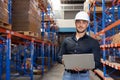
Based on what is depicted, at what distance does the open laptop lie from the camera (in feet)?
12.7

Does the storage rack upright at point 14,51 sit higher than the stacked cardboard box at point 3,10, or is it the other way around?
the stacked cardboard box at point 3,10

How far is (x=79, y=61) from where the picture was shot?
3914 mm

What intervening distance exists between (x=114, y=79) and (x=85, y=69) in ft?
20.4

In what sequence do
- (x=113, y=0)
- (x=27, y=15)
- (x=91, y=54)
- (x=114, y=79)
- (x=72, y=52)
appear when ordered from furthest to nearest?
(x=113, y=0) → (x=114, y=79) → (x=27, y=15) → (x=72, y=52) → (x=91, y=54)

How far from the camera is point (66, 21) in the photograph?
2709 centimetres

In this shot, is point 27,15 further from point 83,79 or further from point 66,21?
point 66,21

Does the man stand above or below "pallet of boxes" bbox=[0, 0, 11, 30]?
below

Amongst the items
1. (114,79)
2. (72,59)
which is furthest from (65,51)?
(114,79)

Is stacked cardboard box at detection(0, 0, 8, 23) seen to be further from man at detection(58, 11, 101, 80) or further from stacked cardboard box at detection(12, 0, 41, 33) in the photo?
man at detection(58, 11, 101, 80)

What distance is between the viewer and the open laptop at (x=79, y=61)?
388cm

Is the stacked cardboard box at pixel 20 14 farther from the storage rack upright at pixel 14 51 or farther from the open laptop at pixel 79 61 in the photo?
the open laptop at pixel 79 61

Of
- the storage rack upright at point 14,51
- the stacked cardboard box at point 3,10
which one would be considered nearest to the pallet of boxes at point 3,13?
the stacked cardboard box at point 3,10

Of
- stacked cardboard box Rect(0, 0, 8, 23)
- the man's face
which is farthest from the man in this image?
stacked cardboard box Rect(0, 0, 8, 23)

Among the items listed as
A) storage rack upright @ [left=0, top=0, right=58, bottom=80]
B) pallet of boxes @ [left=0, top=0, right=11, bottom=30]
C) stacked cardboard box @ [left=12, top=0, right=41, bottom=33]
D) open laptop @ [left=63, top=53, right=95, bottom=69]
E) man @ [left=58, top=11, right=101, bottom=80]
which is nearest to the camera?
open laptop @ [left=63, top=53, right=95, bottom=69]
